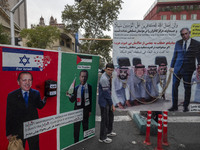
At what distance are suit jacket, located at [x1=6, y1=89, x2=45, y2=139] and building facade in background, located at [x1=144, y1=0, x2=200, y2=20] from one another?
50.9 m

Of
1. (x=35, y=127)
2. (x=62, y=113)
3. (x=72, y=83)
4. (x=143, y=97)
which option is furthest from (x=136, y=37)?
(x=35, y=127)

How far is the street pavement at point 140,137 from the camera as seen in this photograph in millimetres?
3794

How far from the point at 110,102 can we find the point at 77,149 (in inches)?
55.9

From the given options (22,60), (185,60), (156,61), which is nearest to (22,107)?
(22,60)

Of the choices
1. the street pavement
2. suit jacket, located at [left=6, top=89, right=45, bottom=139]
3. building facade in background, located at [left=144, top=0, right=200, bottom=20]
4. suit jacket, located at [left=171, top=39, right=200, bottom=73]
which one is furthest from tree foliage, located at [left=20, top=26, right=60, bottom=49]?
building facade in background, located at [left=144, top=0, right=200, bottom=20]

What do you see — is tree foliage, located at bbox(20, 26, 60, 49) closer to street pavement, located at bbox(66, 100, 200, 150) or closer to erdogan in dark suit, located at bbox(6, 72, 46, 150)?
street pavement, located at bbox(66, 100, 200, 150)

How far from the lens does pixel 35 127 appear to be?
9.74 ft

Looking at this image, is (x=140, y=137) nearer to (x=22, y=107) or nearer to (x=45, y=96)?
(x=45, y=96)

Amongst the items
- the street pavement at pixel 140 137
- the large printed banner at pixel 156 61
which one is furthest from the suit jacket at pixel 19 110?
the large printed banner at pixel 156 61

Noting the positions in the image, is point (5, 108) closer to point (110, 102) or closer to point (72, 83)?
point (72, 83)

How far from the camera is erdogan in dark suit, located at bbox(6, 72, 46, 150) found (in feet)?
8.50

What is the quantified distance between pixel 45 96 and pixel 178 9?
176ft

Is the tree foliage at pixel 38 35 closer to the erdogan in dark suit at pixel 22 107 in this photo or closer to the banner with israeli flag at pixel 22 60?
the banner with israeli flag at pixel 22 60

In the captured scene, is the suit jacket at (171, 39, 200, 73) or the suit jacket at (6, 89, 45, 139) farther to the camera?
the suit jacket at (171, 39, 200, 73)
